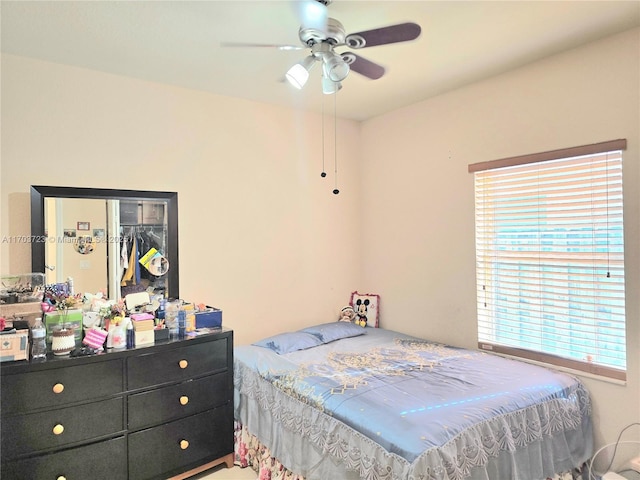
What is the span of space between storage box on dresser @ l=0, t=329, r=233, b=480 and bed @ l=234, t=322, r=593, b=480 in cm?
27

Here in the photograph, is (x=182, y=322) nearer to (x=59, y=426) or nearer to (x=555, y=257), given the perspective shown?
(x=59, y=426)

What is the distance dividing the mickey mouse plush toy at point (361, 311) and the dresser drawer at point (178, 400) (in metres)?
1.53

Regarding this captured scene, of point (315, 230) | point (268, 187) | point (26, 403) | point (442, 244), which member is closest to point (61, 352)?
point (26, 403)

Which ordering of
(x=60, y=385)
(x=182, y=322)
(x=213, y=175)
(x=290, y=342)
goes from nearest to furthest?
(x=60, y=385) → (x=182, y=322) → (x=290, y=342) → (x=213, y=175)

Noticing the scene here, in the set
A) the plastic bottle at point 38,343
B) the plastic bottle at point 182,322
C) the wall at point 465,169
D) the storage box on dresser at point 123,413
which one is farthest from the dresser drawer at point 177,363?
the wall at point 465,169

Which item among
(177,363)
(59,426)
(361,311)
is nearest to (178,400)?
(177,363)

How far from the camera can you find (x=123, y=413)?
2170 millimetres

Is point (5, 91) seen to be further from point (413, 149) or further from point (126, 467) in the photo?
point (413, 149)

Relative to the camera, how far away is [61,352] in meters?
2.06

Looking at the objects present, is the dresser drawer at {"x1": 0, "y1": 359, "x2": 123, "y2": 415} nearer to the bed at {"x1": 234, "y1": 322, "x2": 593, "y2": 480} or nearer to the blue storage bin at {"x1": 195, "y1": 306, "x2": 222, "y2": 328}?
the blue storage bin at {"x1": 195, "y1": 306, "x2": 222, "y2": 328}

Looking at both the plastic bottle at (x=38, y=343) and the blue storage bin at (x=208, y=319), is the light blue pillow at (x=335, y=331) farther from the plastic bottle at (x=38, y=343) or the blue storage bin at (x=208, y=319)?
the plastic bottle at (x=38, y=343)

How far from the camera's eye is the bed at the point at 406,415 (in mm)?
1735

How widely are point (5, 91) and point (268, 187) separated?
182 cm

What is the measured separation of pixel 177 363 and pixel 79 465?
0.65m
